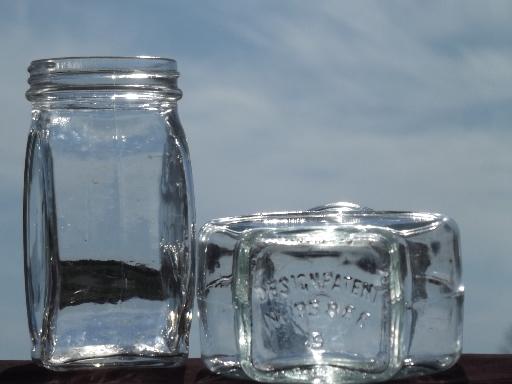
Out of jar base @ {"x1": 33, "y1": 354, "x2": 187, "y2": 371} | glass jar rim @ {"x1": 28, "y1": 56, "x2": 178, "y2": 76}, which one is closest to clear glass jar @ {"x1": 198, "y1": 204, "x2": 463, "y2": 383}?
jar base @ {"x1": 33, "y1": 354, "x2": 187, "y2": 371}

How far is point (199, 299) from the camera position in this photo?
114 cm

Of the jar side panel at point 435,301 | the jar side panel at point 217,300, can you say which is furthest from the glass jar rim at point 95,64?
the jar side panel at point 435,301

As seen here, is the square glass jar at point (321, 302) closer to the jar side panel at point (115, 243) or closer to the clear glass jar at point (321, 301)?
the clear glass jar at point (321, 301)

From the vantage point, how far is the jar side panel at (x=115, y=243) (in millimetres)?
1212

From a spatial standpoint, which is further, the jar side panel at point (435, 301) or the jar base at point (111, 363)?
the jar base at point (111, 363)

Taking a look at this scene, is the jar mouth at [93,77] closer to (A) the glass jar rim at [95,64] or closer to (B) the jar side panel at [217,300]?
(A) the glass jar rim at [95,64]

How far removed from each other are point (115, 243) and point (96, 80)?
17cm

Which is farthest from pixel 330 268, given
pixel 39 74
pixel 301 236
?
pixel 39 74

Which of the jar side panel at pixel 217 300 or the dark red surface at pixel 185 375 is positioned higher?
the jar side panel at pixel 217 300

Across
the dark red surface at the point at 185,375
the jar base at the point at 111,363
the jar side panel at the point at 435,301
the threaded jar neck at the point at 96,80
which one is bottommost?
the dark red surface at the point at 185,375

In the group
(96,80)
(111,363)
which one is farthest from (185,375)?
(96,80)

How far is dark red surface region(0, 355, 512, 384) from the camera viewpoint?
1.11 meters

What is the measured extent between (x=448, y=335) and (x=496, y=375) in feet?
0.20

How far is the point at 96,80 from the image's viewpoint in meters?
1.25
